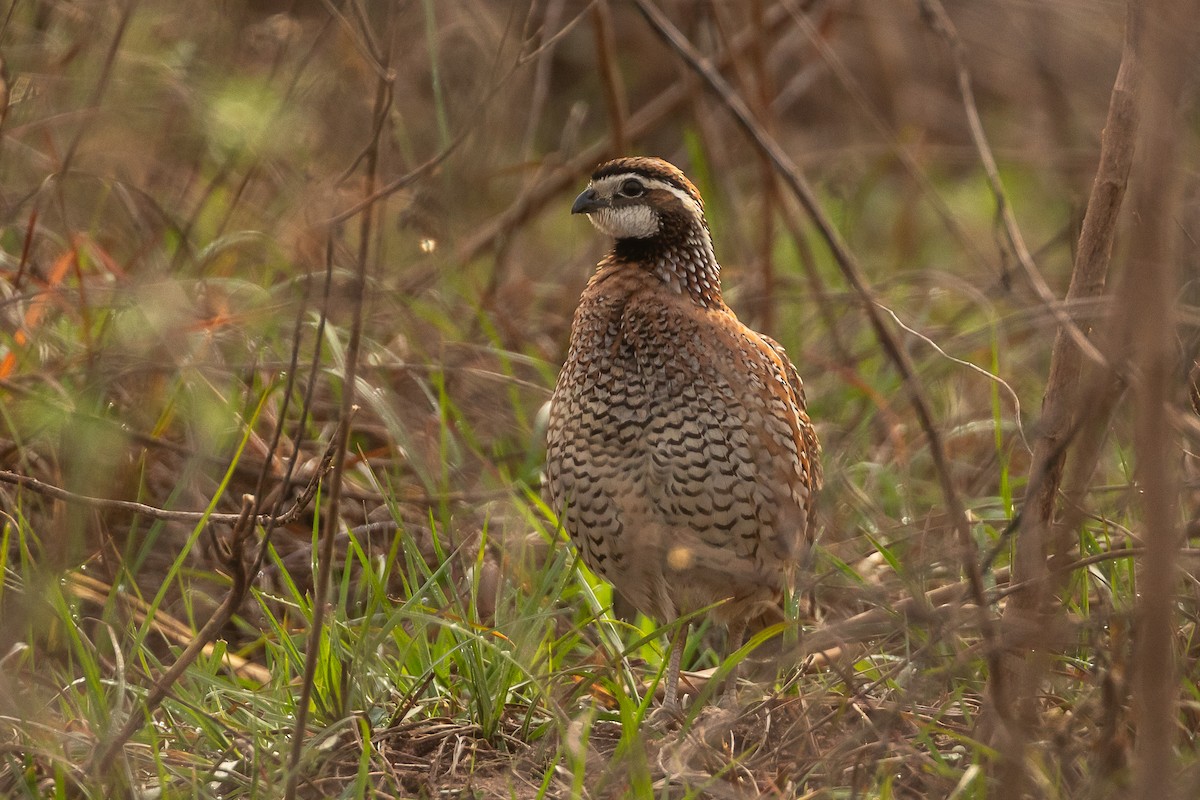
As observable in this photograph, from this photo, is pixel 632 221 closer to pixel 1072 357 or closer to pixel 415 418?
pixel 415 418

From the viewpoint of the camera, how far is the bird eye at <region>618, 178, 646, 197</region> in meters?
4.34

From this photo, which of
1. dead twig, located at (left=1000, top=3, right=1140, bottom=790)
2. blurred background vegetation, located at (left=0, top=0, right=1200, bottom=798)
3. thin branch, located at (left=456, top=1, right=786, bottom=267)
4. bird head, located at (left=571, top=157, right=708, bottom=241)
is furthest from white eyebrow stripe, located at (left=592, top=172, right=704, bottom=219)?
thin branch, located at (left=456, top=1, right=786, bottom=267)

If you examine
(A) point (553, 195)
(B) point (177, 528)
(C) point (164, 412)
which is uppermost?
(A) point (553, 195)

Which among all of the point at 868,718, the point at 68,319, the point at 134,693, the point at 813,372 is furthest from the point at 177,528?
the point at 813,372

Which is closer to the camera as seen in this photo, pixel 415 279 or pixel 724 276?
pixel 415 279

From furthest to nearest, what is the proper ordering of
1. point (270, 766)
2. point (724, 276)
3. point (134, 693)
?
point (724, 276) < point (134, 693) < point (270, 766)

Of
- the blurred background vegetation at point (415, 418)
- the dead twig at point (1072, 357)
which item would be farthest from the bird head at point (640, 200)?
the dead twig at point (1072, 357)

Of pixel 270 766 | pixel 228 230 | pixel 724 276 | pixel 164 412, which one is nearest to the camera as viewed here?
pixel 270 766

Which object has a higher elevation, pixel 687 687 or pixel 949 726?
pixel 949 726

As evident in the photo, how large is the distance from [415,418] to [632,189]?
1.28 metres

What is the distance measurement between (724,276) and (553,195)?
0.93 meters

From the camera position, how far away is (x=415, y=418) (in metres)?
5.10

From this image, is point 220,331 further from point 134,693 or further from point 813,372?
point 813,372

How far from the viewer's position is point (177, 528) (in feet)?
15.3
